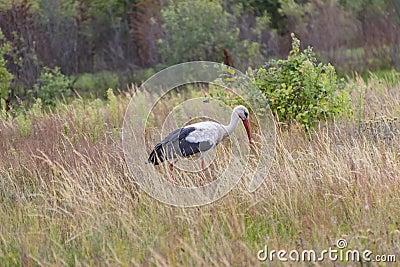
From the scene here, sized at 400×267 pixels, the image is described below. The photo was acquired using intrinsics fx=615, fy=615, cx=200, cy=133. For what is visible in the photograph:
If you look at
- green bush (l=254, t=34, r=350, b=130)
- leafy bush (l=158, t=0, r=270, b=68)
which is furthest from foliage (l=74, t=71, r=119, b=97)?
green bush (l=254, t=34, r=350, b=130)

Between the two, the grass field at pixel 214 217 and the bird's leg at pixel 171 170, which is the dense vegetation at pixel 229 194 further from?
the bird's leg at pixel 171 170

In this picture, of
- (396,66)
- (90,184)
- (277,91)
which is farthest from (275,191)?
(396,66)

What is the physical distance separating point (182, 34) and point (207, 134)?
45.0 ft

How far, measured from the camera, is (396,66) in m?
17.1

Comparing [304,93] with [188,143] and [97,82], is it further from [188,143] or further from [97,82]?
[97,82]

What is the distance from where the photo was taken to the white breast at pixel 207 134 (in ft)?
18.9

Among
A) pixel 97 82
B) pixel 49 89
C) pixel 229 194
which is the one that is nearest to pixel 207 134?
pixel 229 194

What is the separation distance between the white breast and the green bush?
4.78ft

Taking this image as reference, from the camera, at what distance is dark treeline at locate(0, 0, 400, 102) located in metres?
17.5

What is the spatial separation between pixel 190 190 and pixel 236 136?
4.95ft

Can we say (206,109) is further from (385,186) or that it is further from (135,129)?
(385,186)

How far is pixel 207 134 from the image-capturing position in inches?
228

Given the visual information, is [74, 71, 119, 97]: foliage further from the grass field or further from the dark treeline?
the grass field

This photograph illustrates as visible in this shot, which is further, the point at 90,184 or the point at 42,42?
the point at 42,42
